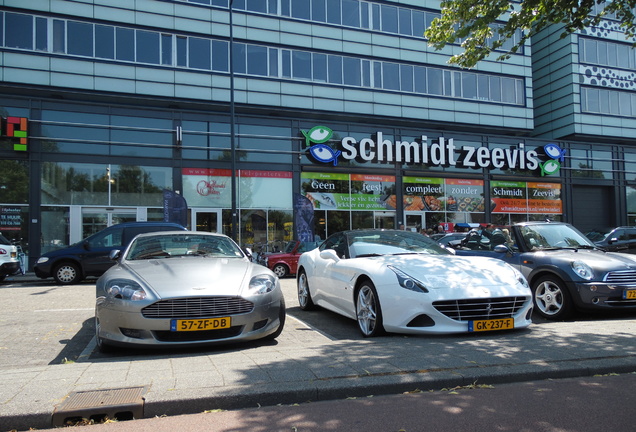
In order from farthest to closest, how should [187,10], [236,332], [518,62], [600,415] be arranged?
[518,62], [187,10], [236,332], [600,415]

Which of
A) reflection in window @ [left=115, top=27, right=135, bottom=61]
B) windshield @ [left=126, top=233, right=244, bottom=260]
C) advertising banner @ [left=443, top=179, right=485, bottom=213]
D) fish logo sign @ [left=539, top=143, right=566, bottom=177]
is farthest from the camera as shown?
fish logo sign @ [left=539, top=143, right=566, bottom=177]

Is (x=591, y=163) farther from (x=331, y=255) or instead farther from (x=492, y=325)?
(x=492, y=325)

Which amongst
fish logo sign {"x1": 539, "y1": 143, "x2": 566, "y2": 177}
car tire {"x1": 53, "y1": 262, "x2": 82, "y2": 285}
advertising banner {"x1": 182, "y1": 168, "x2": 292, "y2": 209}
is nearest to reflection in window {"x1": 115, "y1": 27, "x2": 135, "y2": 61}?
advertising banner {"x1": 182, "y1": 168, "x2": 292, "y2": 209}

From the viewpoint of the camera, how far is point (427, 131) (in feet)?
83.0

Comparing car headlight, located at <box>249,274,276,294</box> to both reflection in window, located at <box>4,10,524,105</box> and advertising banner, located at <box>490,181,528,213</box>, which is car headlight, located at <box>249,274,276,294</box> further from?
advertising banner, located at <box>490,181,528,213</box>

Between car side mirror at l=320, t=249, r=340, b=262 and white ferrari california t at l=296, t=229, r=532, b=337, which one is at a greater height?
car side mirror at l=320, t=249, r=340, b=262

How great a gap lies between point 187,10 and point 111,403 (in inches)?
891

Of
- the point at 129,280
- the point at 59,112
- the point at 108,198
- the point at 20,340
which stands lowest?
the point at 20,340

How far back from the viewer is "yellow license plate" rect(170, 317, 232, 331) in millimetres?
4766

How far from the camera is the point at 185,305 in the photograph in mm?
4816

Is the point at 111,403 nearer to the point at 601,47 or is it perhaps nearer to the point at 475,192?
the point at 475,192

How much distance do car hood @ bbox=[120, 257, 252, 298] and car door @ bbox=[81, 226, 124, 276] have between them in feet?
26.1

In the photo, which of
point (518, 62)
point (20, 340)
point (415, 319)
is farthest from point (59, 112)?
point (518, 62)

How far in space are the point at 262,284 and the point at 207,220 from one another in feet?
53.7
